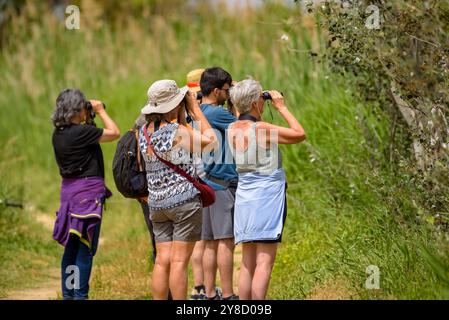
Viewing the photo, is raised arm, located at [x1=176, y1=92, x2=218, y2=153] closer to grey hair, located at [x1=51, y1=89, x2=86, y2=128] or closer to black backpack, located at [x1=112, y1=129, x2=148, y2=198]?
black backpack, located at [x1=112, y1=129, x2=148, y2=198]

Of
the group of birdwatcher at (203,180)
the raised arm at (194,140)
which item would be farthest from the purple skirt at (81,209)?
the raised arm at (194,140)

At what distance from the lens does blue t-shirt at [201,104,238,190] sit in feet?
23.5

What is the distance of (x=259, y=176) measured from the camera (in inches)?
257

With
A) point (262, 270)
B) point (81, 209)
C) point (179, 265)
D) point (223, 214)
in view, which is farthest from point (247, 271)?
point (81, 209)

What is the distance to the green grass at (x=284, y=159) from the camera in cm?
709

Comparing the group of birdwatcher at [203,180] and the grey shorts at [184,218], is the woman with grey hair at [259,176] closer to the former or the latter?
the group of birdwatcher at [203,180]

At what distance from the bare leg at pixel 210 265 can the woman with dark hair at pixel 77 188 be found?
82cm

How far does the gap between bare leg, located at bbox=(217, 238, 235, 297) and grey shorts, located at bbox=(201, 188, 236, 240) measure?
0.22ft

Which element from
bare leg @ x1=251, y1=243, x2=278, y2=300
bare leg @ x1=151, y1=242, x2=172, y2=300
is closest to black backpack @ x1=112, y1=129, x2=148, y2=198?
bare leg @ x1=151, y1=242, x2=172, y2=300

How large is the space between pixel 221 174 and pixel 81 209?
3.49 feet

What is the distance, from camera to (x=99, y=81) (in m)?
15.7

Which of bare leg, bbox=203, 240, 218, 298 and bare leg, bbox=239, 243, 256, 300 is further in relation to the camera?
bare leg, bbox=203, 240, 218, 298

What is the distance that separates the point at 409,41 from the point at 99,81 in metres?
8.70
